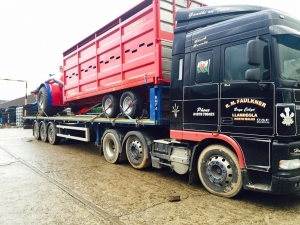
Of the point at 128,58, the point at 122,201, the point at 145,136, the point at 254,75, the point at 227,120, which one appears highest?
the point at 128,58

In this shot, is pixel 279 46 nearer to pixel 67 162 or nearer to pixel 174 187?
pixel 174 187

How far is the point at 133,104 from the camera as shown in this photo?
5816 mm

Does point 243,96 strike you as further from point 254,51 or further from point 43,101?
point 43,101

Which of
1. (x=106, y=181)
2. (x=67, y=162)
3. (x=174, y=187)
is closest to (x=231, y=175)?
(x=174, y=187)

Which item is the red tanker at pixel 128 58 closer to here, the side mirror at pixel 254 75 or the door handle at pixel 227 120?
the door handle at pixel 227 120

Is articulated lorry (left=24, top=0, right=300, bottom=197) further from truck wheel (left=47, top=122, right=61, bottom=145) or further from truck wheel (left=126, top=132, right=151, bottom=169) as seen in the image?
truck wheel (left=47, top=122, right=61, bottom=145)

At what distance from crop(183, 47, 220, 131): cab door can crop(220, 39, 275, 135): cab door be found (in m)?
0.12

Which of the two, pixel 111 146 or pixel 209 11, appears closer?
pixel 209 11

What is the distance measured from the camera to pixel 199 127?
425cm

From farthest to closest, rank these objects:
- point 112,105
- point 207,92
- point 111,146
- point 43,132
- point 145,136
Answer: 1. point 43,132
2. point 111,146
3. point 112,105
4. point 145,136
5. point 207,92

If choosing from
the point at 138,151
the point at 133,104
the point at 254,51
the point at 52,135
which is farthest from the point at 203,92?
the point at 52,135

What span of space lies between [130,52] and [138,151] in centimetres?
224

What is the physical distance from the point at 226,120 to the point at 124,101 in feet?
9.75

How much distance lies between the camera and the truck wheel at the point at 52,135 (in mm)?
10066
